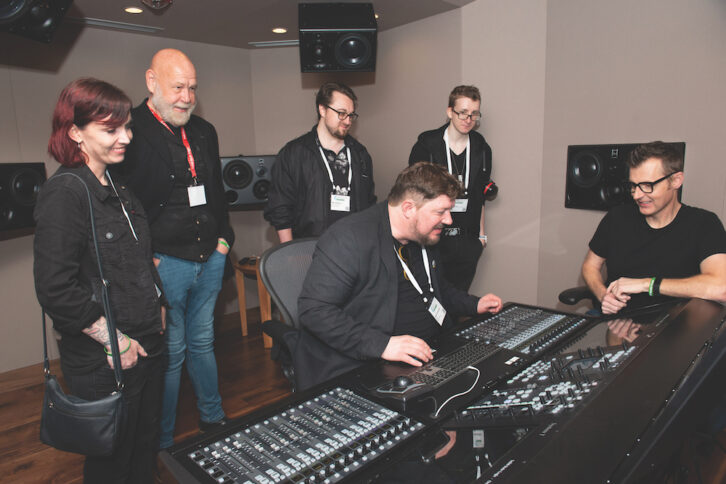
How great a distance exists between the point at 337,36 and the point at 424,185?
6.48 feet

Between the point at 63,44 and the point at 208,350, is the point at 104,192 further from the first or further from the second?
the point at 63,44

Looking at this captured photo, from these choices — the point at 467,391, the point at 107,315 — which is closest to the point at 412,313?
the point at 467,391

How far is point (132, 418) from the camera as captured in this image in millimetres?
1607

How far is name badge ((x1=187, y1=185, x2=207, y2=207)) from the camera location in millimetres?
2176

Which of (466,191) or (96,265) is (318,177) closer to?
(466,191)

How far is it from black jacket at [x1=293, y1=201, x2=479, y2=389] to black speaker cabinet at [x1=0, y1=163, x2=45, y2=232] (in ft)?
7.33

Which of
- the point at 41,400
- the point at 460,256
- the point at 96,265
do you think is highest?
the point at 96,265

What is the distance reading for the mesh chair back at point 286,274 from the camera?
1736 millimetres

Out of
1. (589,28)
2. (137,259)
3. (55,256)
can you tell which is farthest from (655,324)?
(589,28)

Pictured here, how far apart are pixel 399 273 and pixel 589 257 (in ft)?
3.60

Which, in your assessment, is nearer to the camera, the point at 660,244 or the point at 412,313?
the point at 412,313

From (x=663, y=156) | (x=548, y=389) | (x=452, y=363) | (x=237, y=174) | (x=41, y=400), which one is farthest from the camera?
(x=237, y=174)

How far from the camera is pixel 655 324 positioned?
Answer: 1520mm

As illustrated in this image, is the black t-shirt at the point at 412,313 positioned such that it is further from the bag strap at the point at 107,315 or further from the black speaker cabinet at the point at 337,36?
the black speaker cabinet at the point at 337,36
